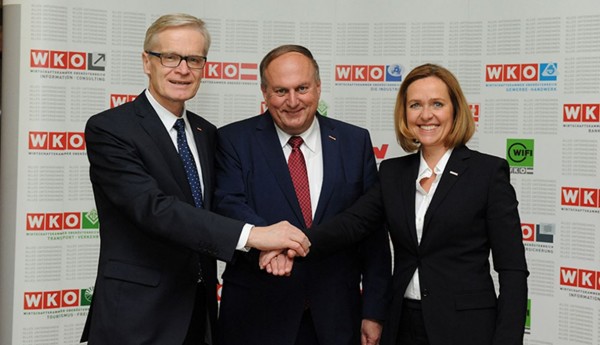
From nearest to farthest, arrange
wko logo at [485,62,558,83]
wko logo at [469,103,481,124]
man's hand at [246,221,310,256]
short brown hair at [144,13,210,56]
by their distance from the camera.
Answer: man's hand at [246,221,310,256]
short brown hair at [144,13,210,56]
wko logo at [485,62,558,83]
wko logo at [469,103,481,124]

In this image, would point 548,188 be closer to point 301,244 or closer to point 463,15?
point 463,15

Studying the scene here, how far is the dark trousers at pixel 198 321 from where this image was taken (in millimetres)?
2820

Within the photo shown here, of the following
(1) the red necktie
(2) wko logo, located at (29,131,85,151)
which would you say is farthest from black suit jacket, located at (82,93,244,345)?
(2) wko logo, located at (29,131,85,151)

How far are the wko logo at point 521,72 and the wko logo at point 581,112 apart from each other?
0.20 m

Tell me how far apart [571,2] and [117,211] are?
2.96 metres

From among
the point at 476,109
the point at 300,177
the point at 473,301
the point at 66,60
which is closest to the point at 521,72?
the point at 476,109

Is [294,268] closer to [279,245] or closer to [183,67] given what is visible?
[279,245]

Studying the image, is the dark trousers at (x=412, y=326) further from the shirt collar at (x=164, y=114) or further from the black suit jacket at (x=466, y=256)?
the shirt collar at (x=164, y=114)

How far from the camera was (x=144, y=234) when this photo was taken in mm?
2648

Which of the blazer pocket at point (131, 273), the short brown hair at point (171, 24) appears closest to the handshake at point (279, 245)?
the blazer pocket at point (131, 273)

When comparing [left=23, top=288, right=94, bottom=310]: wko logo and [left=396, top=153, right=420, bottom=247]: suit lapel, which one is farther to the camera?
[left=23, top=288, right=94, bottom=310]: wko logo

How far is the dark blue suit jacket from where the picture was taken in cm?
290

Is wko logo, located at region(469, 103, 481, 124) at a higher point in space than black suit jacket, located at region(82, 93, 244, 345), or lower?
higher

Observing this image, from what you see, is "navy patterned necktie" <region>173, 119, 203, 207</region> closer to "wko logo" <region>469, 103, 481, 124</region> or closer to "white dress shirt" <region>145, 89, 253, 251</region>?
"white dress shirt" <region>145, 89, 253, 251</region>
